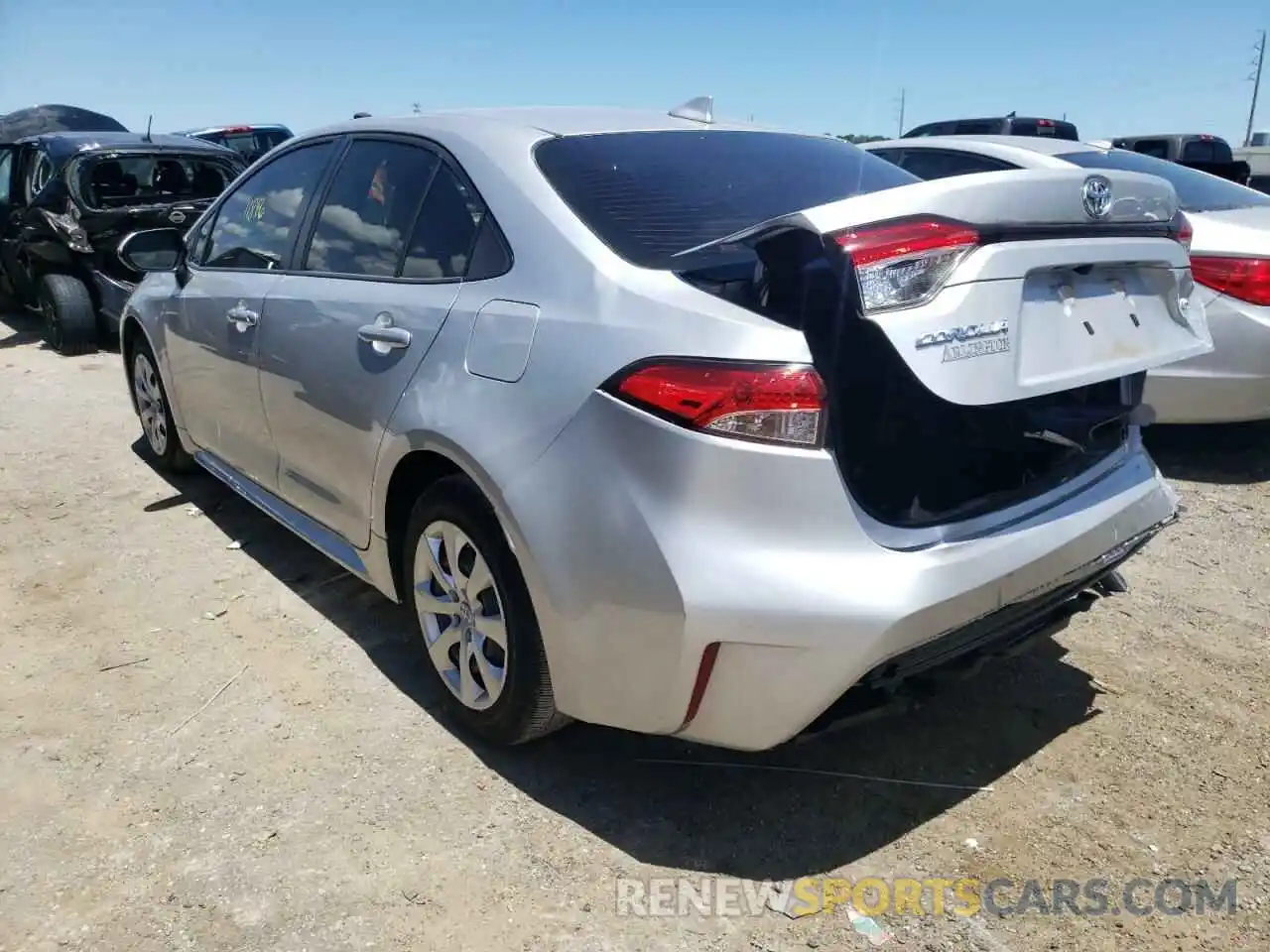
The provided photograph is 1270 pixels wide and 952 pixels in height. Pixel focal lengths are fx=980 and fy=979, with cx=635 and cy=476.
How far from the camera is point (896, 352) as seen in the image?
1951 millimetres

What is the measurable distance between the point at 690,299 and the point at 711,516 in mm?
474

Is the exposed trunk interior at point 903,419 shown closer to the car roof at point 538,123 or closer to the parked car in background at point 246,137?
the car roof at point 538,123

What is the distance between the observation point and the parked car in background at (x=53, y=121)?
16016 millimetres

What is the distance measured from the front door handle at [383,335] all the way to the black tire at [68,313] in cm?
643

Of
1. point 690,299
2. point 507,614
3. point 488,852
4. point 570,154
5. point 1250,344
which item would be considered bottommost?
point 488,852

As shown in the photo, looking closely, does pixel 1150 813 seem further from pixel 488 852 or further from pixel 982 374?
pixel 488 852

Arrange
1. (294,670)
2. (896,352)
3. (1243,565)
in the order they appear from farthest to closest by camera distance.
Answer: (1243,565) → (294,670) → (896,352)

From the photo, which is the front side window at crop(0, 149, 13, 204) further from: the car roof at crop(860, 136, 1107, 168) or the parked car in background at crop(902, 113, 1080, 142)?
the parked car in background at crop(902, 113, 1080, 142)

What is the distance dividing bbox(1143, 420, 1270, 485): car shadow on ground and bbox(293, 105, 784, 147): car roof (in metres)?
3.21

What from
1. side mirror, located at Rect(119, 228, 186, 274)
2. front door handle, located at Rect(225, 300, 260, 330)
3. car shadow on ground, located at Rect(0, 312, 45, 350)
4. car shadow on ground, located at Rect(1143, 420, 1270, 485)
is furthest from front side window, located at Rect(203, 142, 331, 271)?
car shadow on ground, located at Rect(0, 312, 45, 350)

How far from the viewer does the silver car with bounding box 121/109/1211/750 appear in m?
1.99

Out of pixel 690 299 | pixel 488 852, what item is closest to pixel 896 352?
pixel 690 299

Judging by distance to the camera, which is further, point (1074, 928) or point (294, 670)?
point (294, 670)

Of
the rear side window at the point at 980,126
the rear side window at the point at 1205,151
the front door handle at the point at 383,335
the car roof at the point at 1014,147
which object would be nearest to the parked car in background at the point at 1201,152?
the rear side window at the point at 1205,151
